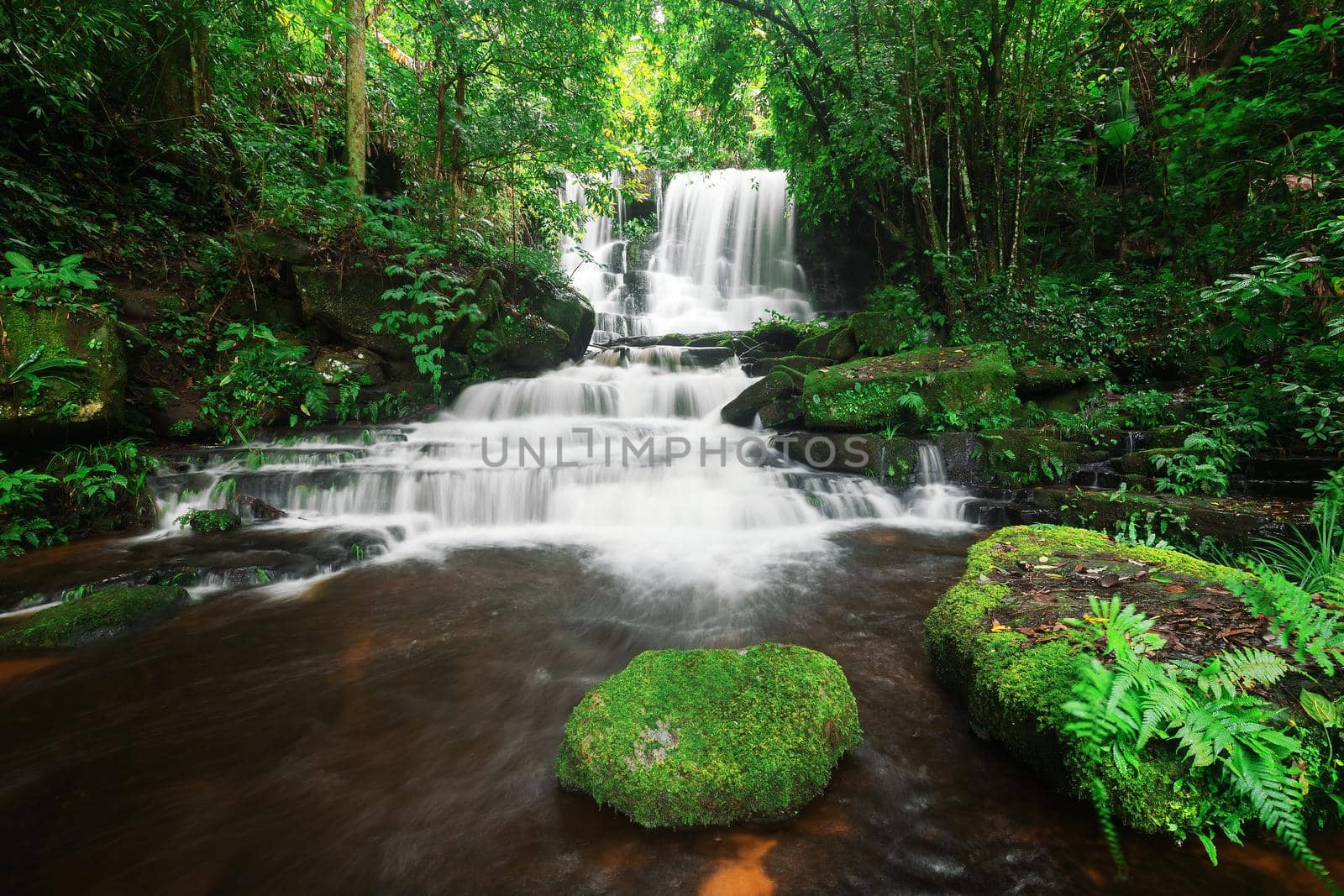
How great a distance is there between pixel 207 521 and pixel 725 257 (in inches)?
547

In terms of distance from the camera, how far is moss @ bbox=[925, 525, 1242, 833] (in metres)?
1.57

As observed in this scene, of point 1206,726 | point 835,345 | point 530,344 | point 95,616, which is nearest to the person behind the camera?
point 1206,726

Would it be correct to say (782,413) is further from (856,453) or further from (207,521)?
(207,521)

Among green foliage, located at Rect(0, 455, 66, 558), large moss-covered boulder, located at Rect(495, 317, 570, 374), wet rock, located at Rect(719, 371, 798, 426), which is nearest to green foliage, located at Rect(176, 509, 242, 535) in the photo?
green foliage, located at Rect(0, 455, 66, 558)

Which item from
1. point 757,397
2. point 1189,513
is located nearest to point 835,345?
point 757,397

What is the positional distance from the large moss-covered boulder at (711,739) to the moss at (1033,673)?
58cm

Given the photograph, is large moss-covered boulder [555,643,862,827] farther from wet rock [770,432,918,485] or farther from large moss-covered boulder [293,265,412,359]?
large moss-covered boulder [293,265,412,359]

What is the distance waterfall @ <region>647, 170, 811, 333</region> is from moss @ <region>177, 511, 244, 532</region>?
34.0ft

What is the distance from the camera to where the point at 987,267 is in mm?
8492

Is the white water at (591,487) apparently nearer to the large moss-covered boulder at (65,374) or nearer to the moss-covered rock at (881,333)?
the large moss-covered boulder at (65,374)

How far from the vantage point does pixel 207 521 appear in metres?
4.96

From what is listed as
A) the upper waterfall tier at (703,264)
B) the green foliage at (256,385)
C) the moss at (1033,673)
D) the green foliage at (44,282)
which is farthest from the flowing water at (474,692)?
the upper waterfall tier at (703,264)

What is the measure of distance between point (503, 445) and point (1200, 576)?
7065mm

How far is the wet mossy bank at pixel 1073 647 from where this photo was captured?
156 cm
